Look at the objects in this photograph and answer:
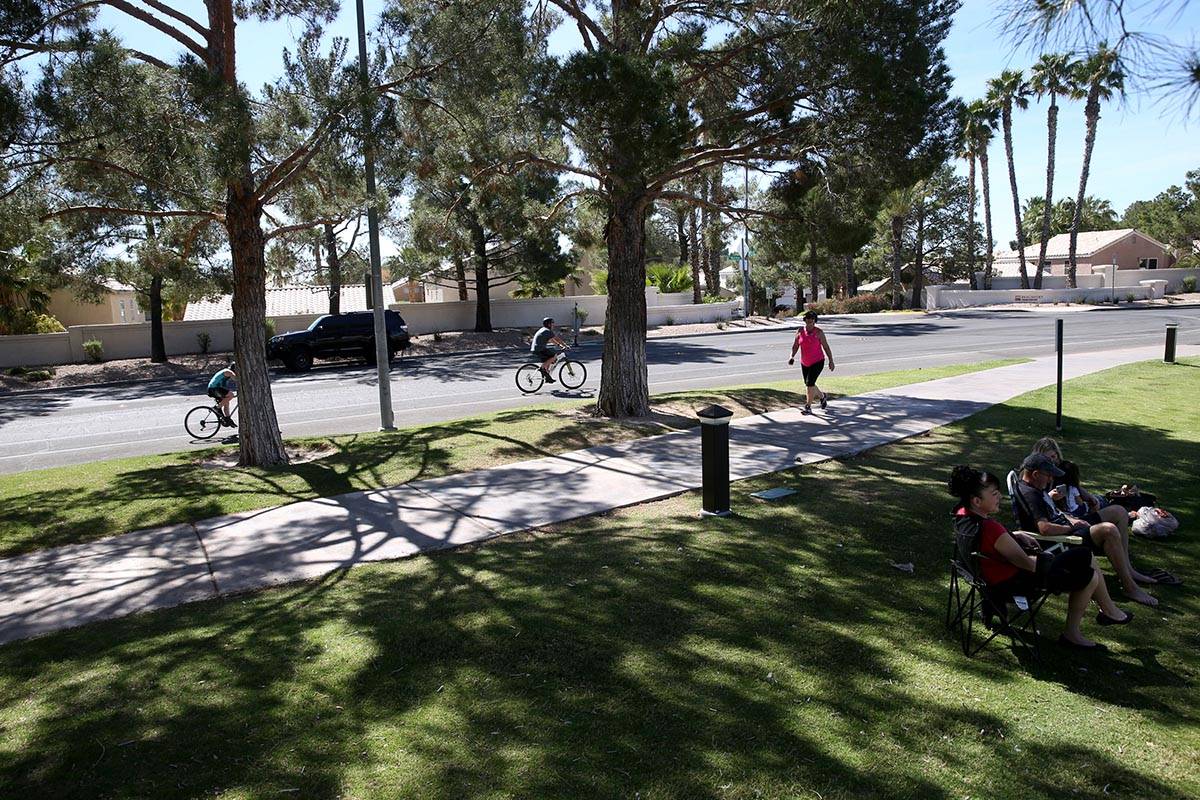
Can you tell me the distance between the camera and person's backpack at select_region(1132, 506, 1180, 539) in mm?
6984

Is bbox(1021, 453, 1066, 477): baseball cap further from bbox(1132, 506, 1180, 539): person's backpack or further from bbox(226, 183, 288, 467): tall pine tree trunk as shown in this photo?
bbox(226, 183, 288, 467): tall pine tree trunk

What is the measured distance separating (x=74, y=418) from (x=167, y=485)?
997 centimetres

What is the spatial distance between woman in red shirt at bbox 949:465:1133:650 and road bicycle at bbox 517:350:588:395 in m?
13.7

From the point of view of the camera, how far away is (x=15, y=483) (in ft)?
34.7

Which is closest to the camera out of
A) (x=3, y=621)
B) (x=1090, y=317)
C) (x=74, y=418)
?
(x=3, y=621)

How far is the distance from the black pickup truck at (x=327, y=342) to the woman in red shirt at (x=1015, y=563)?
77.7 ft

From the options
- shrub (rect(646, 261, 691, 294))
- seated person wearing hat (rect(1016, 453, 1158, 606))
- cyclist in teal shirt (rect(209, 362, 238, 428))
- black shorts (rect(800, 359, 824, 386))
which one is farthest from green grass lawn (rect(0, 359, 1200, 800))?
shrub (rect(646, 261, 691, 294))

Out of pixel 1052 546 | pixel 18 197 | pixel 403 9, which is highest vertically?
pixel 403 9

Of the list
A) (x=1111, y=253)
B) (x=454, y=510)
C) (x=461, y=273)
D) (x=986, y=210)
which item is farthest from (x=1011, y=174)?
(x=454, y=510)

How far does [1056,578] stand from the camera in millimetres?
5016

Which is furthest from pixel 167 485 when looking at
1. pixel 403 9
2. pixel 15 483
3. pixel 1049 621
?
pixel 1049 621

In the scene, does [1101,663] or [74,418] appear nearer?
[1101,663]

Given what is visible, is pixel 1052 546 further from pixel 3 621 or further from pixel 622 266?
pixel 622 266

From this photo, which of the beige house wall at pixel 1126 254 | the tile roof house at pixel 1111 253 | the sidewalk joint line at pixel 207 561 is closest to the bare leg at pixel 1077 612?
the sidewalk joint line at pixel 207 561
